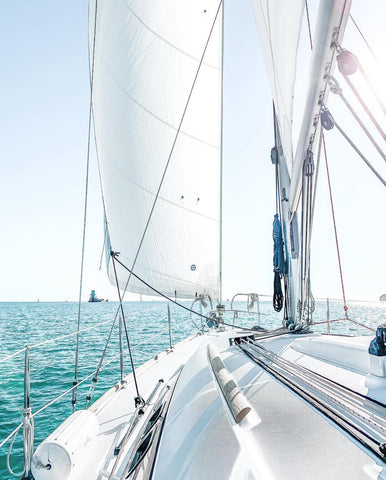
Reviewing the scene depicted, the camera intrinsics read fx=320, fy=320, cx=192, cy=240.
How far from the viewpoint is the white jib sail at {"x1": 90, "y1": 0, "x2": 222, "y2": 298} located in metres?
4.80

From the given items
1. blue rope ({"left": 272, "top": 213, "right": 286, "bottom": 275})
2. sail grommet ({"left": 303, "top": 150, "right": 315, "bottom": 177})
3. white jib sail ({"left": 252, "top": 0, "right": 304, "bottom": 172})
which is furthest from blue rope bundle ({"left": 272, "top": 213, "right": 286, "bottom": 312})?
sail grommet ({"left": 303, "top": 150, "right": 315, "bottom": 177})

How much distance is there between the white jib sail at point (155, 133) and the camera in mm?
4801

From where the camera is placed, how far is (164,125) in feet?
16.8

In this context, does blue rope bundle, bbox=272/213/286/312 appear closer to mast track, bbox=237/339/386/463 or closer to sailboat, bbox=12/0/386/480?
sailboat, bbox=12/0/386/480

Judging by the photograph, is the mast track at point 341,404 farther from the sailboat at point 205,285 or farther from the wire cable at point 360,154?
the wire cable at point 360,154

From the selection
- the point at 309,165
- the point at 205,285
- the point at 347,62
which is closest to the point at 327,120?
the point at 347,62

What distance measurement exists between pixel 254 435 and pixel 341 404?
1.17 ft

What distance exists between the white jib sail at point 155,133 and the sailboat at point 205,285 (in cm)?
2

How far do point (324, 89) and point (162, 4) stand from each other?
4447 mm

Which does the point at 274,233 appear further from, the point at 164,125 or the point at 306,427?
the point at 164,125

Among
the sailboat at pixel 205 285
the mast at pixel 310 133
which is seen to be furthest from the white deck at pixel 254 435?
the mast at pixel 310 133

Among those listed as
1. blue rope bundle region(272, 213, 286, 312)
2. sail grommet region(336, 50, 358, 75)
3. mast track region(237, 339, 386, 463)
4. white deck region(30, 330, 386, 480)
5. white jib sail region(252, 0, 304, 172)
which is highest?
white jib sail region(252, 0, 304, 172)

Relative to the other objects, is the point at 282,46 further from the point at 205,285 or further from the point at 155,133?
the point at 205,285

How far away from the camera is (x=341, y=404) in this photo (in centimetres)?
110
